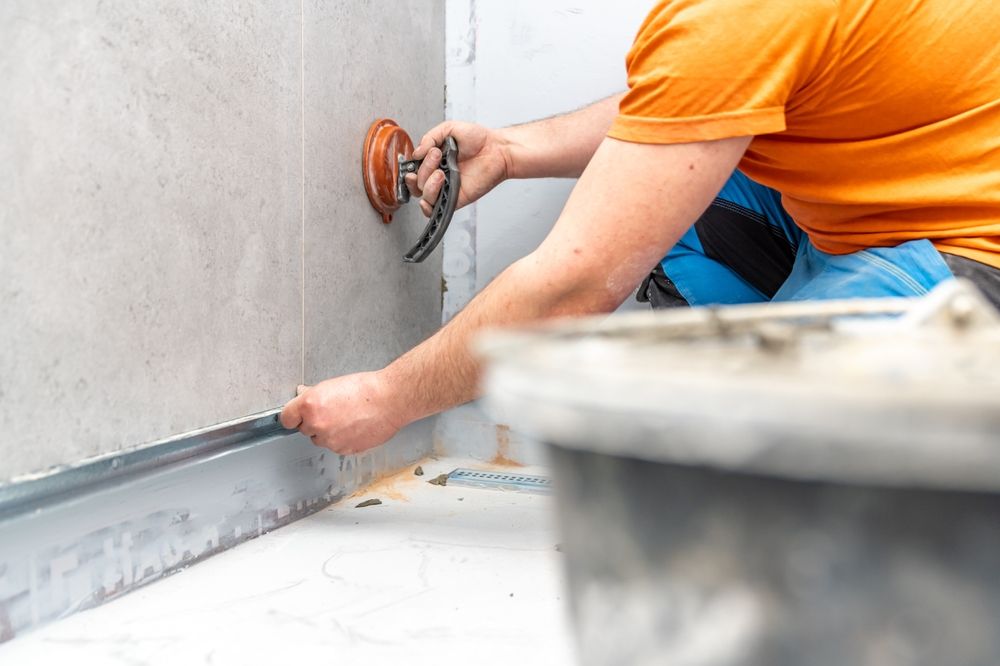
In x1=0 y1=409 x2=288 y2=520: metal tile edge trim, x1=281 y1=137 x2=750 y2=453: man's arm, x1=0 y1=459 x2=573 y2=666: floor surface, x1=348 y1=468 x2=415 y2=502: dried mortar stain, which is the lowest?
x1=348 y1=468 x2=415 y2=502: dried mortar stain

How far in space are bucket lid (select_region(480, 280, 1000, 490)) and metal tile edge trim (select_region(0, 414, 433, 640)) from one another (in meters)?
0.68

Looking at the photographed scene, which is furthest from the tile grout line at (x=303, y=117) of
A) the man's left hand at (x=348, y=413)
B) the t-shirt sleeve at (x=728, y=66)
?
the t-shirt sleeve at (x=728, y=66)

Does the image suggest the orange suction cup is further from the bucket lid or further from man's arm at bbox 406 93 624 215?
the bucket lid

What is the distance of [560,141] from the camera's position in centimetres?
146

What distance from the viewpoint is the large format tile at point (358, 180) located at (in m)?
1.28

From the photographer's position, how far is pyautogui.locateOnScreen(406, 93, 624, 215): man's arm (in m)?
1.41

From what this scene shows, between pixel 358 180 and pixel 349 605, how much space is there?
760mm

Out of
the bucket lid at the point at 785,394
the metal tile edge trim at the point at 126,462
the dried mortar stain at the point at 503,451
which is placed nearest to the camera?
the bucket lid at the point at 785,394

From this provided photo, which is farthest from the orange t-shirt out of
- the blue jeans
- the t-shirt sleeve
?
the blue jeans

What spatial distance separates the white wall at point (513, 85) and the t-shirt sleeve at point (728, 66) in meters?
0.77

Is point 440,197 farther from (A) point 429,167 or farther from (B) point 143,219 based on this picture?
(B) point 143,219

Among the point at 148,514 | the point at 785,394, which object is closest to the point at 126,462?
the point at 148,514

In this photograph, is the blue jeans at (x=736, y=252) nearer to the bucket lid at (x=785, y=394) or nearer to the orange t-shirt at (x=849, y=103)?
the orange t-shirt at (x=849, y=103)

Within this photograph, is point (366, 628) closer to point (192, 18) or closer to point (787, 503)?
point (787, 503)
